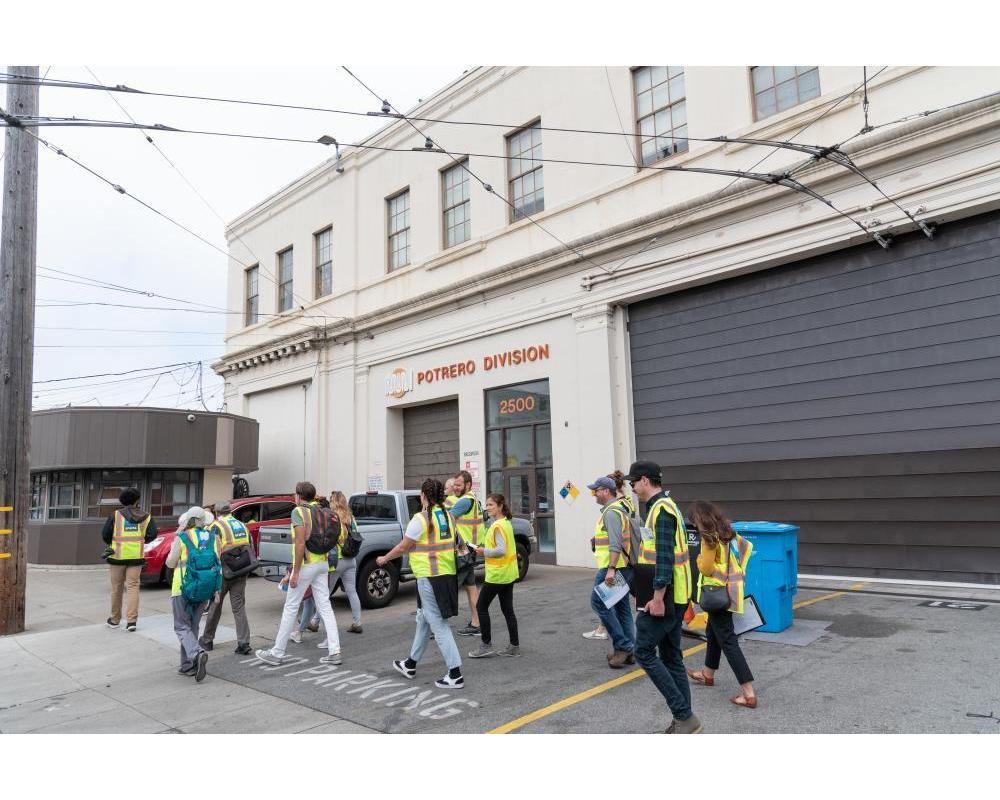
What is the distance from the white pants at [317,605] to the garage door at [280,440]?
14.9 metres

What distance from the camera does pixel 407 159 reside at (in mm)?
19734

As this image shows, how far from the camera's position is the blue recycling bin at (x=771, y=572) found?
734 cm

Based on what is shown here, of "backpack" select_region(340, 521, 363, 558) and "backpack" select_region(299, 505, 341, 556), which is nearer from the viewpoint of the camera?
"backpack" select_region(299, 505, 341, 556)

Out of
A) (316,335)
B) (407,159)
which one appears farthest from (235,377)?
(407,159)

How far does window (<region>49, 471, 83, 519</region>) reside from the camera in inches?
719

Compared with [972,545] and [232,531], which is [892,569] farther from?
[232,531]

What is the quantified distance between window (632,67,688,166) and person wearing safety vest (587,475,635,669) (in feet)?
30.2

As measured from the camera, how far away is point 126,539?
952 cm

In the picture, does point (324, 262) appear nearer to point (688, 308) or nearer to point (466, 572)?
point (688, 308)

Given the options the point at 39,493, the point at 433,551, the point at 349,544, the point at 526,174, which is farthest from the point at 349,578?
the point at 39,493

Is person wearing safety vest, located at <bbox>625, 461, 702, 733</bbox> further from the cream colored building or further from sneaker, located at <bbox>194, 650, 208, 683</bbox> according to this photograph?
the cream colored building

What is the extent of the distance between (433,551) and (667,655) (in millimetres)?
2390

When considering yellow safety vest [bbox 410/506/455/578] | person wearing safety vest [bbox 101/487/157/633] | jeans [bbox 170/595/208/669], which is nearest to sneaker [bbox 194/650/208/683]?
jeans [bbox 170/595/208/669]

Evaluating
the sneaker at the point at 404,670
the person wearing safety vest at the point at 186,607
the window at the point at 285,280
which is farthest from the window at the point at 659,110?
the window at the point at 285,280
